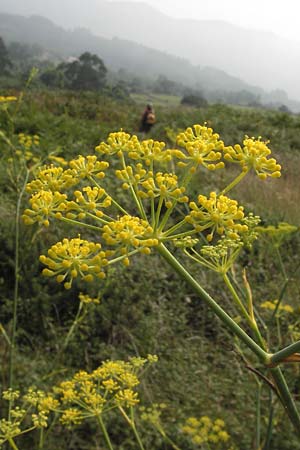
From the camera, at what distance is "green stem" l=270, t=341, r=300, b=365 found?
0.86 m

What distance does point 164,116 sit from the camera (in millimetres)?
17297

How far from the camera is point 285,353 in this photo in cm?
88

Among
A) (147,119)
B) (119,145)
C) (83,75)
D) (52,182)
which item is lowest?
(83,75)

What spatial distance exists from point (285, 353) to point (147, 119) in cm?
1354

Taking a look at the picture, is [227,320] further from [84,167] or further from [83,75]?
[83,75]

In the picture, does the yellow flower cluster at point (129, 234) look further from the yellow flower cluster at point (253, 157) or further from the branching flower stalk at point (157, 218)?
the yellow flower cluster at point (253, 157)

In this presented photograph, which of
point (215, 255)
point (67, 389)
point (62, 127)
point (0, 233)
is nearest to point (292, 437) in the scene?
point (67, 389)

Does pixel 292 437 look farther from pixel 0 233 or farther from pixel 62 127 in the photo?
pixel 62 127

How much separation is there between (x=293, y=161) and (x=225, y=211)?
9.57 meters

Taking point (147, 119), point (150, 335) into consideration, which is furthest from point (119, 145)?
point (147, 119)

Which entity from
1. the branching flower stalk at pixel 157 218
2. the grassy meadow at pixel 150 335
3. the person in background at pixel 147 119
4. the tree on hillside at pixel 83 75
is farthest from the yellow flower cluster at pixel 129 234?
the tree on hillside at pixel 83 75

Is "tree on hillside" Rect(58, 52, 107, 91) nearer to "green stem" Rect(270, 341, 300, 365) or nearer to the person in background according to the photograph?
the person in background

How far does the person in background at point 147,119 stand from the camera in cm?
1380

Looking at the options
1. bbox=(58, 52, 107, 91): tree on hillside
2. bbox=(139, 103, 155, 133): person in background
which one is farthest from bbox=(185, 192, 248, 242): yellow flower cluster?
bbox=(58, 52, 107, 91): tree on hillside
